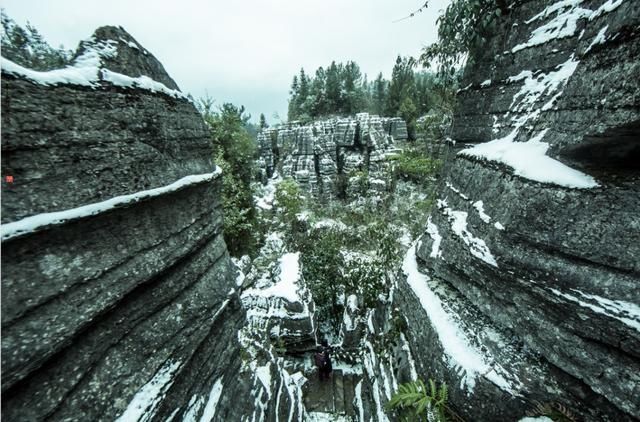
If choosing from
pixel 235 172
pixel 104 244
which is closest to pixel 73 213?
pixel 104 244

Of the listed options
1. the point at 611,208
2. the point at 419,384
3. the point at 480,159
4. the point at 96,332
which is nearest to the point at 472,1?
the point at 480,159

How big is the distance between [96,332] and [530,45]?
5.64 metres

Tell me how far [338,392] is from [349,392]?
0.34m

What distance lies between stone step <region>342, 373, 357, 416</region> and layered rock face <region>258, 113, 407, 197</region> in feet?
68.4

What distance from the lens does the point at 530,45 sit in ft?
12.3

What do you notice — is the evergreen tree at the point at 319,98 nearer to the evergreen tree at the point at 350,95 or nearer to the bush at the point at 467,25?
the evergreen tree at the point at 350,95

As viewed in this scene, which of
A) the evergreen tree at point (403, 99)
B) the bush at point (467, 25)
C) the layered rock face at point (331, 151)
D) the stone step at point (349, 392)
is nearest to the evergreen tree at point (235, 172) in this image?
the stone step at point (349, 392)

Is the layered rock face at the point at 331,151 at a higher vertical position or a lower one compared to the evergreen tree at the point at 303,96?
lower

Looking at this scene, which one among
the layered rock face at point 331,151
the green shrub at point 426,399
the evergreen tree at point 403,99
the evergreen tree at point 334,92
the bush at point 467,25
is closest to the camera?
the green shrub at point 426,399

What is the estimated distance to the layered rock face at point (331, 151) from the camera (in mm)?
28969

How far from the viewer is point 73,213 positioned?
167cm

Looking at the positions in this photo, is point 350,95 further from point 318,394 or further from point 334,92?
point 318,394

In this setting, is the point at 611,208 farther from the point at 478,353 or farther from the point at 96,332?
the point at 96,332

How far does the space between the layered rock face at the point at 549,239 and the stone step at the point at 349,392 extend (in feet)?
17.0
